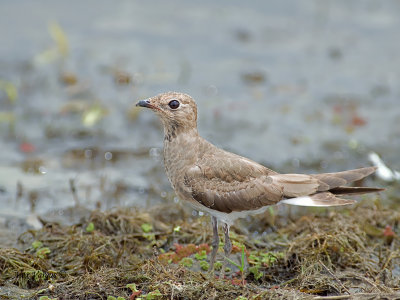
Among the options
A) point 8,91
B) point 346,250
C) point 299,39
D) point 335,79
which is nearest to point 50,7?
point 8,91

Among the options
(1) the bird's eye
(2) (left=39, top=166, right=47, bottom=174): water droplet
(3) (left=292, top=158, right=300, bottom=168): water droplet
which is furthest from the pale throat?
(3) (left=292, top=158, right=300, bottom=168): water droplet

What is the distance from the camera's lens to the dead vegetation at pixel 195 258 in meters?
5.33

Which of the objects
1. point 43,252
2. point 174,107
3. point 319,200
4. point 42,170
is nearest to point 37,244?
point 43,252

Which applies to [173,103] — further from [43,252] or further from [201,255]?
[43,252]

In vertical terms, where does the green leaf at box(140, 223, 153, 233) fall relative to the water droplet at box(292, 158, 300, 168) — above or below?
below

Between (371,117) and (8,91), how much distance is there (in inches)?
232

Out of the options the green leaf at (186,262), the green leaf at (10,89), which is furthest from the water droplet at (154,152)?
the green leaf at (186,262)

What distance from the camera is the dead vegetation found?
5332 millimetres

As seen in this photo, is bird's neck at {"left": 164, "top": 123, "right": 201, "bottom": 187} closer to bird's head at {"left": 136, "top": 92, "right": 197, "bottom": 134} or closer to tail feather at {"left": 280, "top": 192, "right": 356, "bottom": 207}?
bird's head at {"left": 136, "top": 92, "right": 197, "bottom": 134}

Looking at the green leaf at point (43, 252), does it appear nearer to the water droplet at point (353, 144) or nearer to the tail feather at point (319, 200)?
the tail feather at point (319, 200)

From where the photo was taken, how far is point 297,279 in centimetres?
580

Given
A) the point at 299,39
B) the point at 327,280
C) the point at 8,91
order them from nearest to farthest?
the point at 327,280 → the point at 8,91 → the point at 299,39

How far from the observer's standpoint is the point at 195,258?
625 cm

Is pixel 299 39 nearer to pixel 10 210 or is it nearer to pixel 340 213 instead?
pixel 340 213
